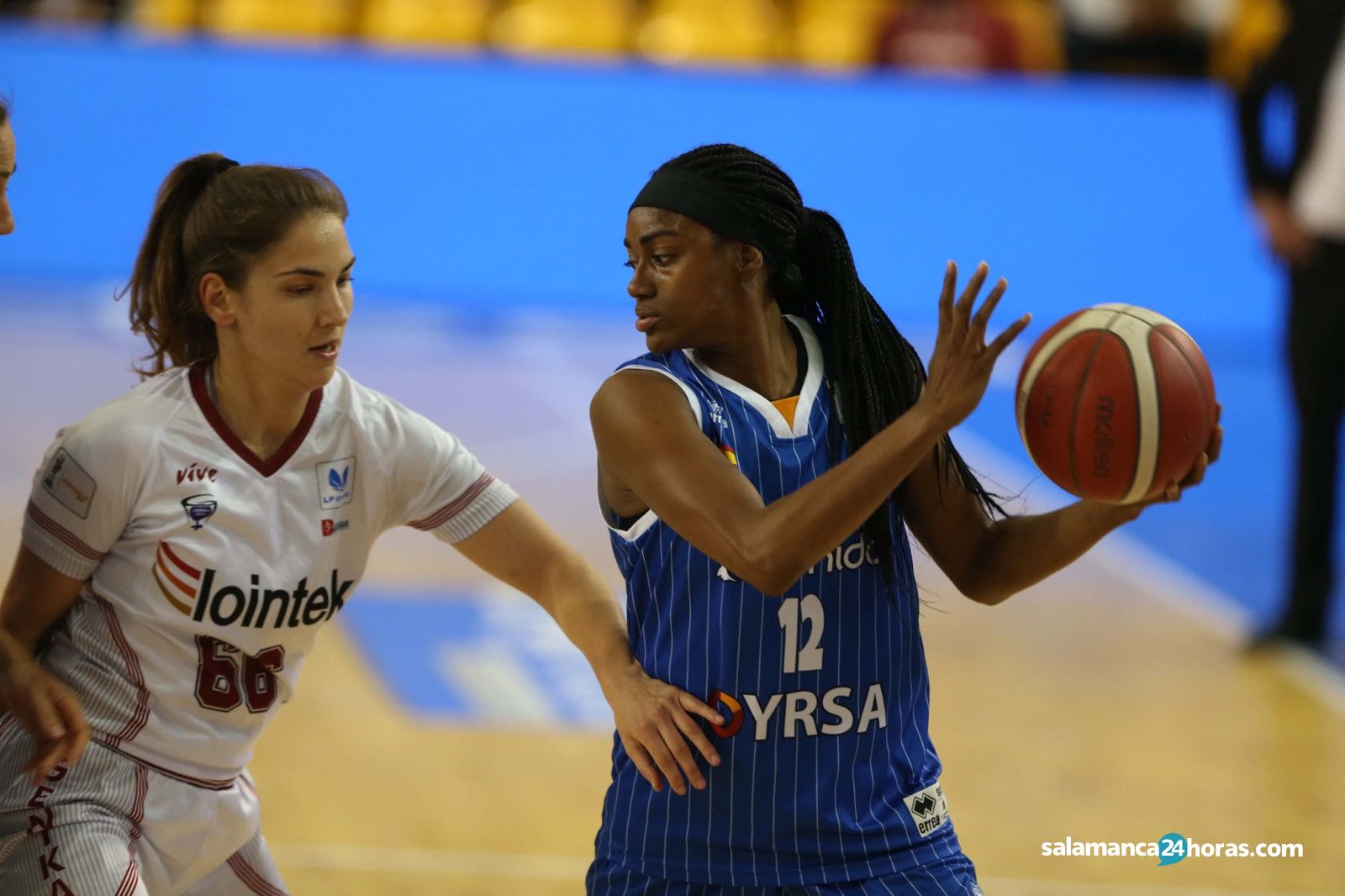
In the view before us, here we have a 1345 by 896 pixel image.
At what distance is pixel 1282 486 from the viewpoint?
29.3 feet

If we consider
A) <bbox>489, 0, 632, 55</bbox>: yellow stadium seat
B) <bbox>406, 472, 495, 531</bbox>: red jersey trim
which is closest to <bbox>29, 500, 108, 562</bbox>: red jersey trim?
<bbox>406, 472, 495, 531</bbox>: red jersey trim

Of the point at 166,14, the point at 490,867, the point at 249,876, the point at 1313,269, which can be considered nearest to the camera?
the point at 249,876

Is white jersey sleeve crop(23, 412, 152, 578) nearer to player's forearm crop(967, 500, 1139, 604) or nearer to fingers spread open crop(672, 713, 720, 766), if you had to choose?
fingers spread open crop(672, 713, 720, 766)

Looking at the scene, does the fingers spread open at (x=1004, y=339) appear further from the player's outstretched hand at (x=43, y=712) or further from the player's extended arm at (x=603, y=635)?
the player's outstretched hand at (x=43, y=712)

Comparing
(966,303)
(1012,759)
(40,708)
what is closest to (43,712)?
(40,708)

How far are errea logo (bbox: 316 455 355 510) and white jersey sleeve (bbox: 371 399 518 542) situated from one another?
74 mm

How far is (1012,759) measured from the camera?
17.7 ft

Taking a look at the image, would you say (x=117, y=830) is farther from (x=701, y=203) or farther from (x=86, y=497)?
(x=701, y=203)

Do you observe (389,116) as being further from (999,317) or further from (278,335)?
(278,335)

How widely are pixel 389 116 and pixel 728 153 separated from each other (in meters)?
8.77

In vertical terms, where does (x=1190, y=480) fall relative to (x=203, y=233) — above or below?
below

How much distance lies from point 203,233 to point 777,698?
1225 mm

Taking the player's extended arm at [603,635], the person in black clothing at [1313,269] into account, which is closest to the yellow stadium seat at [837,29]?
the person in black clothing at [1313,269]

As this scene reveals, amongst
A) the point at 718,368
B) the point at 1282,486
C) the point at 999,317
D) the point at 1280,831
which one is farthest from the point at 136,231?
the point at 718,368
